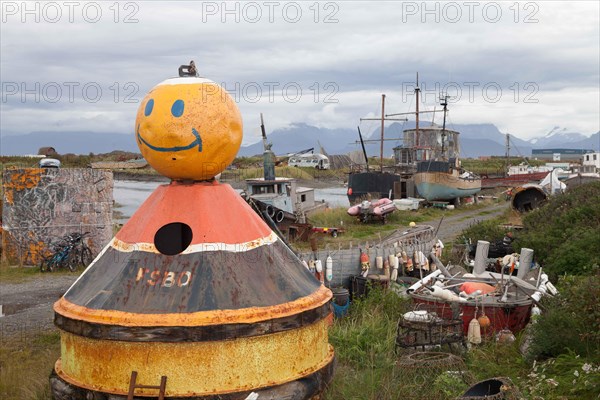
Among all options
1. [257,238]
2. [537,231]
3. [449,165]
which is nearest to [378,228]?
[537,231]

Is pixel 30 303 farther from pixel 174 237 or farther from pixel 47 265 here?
pixel 174 237

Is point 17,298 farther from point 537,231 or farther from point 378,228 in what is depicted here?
point 378,228

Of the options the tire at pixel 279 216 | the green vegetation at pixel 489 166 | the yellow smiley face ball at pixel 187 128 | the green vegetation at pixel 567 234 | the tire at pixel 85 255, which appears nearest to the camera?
the yellow smiley face ball at pixel 187 128

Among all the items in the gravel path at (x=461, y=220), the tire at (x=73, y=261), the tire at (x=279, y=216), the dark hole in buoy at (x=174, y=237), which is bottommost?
the gravel path at (x=461, y=220)

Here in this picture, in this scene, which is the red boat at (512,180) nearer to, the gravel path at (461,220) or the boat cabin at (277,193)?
the gravel path at (461,220)

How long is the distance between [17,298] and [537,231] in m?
12.2

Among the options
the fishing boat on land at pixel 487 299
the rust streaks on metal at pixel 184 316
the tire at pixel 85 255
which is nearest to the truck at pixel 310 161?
the tire at pixel 85 255

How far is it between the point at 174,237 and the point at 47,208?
14.0 meters

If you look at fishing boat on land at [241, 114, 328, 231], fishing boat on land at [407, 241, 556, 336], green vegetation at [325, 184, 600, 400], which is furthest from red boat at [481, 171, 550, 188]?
fishing boat on land at [407, 241, 556, 336]

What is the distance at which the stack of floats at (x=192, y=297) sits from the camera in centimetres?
514

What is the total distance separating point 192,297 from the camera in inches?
207

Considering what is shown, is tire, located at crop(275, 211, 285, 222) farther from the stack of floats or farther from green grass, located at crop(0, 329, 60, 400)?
the stack of floats

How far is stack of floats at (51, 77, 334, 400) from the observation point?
514 cm

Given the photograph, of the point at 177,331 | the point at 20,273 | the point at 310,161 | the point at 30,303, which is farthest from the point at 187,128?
the point at 310,161
